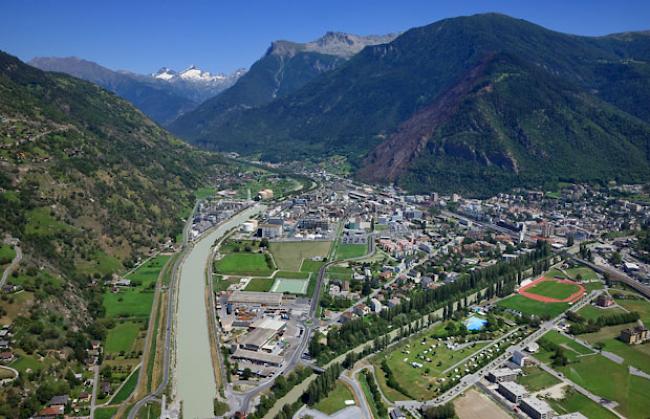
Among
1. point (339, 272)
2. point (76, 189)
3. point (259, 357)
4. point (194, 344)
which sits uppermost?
point (76, 189)

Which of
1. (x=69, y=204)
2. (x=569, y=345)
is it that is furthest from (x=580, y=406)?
(x=69, y=204)

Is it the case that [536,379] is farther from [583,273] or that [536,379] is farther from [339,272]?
[583,273]

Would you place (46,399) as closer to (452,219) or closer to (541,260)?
(541,260)

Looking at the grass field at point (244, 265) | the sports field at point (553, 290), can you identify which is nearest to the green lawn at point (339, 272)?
the grass field at point (244, 265)

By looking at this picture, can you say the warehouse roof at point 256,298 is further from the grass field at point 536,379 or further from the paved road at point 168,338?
the grass field at point 536,379

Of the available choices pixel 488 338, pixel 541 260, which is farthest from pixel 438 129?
pixel 488 338

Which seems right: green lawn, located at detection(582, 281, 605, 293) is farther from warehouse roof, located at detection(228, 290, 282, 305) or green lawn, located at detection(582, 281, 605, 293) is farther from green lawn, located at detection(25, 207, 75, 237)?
green lawn, located at detection(25, 207, 75, 237)
